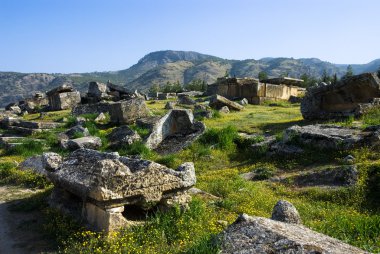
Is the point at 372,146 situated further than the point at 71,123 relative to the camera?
No

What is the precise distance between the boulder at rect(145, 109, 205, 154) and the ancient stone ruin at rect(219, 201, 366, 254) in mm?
9517

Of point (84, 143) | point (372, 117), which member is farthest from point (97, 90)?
point (372, 117)

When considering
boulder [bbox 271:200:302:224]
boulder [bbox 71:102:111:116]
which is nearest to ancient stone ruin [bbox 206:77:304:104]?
boulder [bbox 71:102:111:116]

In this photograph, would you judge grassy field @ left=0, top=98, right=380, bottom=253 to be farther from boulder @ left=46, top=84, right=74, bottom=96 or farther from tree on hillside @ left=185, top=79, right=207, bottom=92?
tree on hillside @ left=185, top=79, right=207, bottom=92

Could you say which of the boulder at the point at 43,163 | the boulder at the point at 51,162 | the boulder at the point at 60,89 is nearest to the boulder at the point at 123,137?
the boulder at the point at 43,163

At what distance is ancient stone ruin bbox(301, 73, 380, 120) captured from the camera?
1872cm

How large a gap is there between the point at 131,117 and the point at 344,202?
12.5 m

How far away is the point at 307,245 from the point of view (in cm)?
467

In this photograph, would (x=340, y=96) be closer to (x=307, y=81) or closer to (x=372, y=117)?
(x=372, y=117)

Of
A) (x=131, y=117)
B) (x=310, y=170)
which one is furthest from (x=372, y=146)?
(x=131, y=117)

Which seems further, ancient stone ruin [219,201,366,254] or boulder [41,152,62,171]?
boulder [41,152,62,171]

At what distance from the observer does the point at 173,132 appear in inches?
663

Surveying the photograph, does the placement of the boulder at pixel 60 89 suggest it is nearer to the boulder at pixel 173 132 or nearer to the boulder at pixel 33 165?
the boulder at pixel 173 132

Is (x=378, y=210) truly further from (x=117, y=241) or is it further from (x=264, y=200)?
(x=117, y=241)
